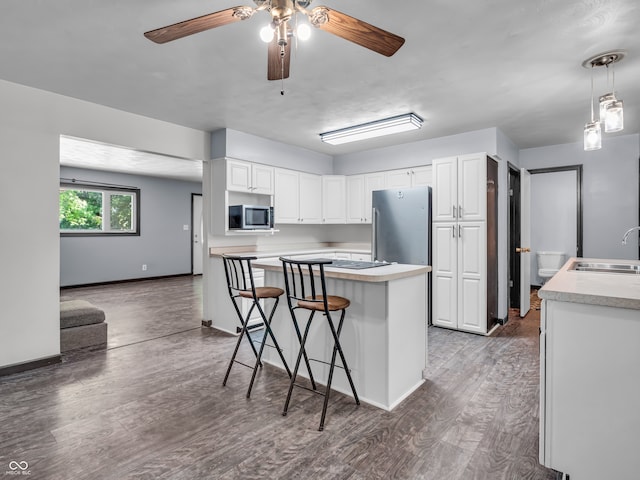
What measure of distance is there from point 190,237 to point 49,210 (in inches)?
221

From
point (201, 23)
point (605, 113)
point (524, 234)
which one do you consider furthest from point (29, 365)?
point (524, 234)

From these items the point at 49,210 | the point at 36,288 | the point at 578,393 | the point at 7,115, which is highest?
the point at 7,115

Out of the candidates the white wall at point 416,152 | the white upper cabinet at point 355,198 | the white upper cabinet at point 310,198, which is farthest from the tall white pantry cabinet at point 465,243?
the white upper cabinet at point 310,198

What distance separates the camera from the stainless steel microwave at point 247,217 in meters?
4.16

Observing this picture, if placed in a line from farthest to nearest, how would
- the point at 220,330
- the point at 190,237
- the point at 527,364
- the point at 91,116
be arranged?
the point at 190,237, the point at 220,330, the point at 91,116, the point at 527,364

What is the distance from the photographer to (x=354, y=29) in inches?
62.0

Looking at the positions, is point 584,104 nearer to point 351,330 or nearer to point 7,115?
point 351,330

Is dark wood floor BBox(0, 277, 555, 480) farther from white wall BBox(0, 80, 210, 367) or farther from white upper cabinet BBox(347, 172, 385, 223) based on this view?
white upper cabinet BBox(347, 172, 385, 223)

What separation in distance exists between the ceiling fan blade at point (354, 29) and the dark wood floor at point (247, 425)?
2078mm

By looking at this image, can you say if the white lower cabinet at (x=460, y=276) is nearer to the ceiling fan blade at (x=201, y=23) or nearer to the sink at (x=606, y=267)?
the sink at (x=606, y=267)

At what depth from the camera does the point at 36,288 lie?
10.0 feet

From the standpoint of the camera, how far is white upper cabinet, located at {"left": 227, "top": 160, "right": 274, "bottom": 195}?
13.7 ft

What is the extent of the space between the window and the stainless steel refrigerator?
568 cm

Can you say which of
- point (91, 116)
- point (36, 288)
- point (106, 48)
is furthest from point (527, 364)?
point (91, 116)
